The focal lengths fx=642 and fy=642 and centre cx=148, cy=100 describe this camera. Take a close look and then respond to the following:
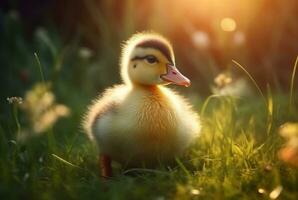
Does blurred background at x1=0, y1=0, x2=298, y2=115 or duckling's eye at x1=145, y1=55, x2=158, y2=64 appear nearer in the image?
duckling's eye at x1=145, y1=55, x2=158, y2=64

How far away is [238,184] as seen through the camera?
277 cm

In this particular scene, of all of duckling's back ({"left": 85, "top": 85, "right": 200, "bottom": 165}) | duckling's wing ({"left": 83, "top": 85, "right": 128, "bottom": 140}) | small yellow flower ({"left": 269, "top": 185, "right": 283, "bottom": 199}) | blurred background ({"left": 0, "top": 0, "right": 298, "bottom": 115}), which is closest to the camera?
small yellow flower ({"left": 269, "top": 185, "right": 283, "bottom": 199})

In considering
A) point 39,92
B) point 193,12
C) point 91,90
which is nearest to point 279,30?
point 193,12

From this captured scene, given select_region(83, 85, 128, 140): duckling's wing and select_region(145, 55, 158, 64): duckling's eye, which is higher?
select_region(145, 55, 158, 64): duckling's eye

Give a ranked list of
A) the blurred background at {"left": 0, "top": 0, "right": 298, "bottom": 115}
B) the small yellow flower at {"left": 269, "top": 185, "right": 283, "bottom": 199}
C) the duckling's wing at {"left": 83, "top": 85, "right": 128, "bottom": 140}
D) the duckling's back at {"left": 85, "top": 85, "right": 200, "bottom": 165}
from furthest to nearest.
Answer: the blurred background at {"left": 0, "top": 0, "right": 298, "bottom": 115}, the duckling's wing at {"left": 83, "top": 85, "right": 128, "bottom": 140}, the duckling's back at {"left": 85, "top": 85, "right": 200, "bottom": 165}, the small yellow flower at {"left": 269, "top": 185, "right": 283, "bottom": 199}

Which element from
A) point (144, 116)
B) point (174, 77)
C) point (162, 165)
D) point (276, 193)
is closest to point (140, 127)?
point (144, 116)

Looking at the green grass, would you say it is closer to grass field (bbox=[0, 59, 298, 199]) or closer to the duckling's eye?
grass field (bbox=[0, 59, 298, 199])

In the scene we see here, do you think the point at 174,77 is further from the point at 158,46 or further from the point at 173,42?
the point at 173,42

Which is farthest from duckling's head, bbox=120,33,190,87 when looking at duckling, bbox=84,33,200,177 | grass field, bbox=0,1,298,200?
grass field, bbox=0,1,298,200

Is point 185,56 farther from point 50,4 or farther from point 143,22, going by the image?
point 50,4

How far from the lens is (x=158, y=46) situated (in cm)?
332

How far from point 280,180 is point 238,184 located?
18 centimetres

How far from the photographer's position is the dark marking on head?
331 cm

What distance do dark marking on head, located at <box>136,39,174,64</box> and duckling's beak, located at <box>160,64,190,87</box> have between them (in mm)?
51
